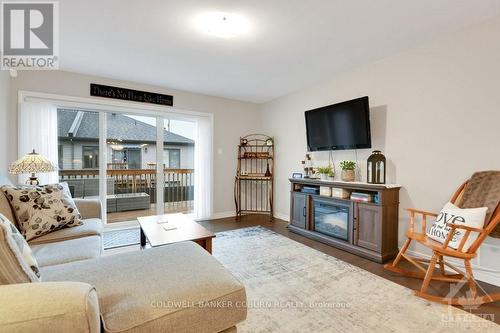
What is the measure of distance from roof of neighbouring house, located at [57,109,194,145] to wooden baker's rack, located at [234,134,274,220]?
1.46 meters

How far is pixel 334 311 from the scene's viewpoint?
1.72 meters

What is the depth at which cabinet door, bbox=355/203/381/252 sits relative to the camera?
261 centimetres

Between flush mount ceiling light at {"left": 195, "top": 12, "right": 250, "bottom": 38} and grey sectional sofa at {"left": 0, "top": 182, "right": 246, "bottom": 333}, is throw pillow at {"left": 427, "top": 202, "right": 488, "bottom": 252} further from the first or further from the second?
flush mount ceiling light at {"left": 195, "top": 12, "right": 250, "bottom": 38}

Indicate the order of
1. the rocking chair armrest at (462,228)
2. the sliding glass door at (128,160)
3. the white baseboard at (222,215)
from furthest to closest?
1. the white baseboard at (222,215)
2. the sliding glass door at (128,160)
3. the rocking chair armrest at (462,228)

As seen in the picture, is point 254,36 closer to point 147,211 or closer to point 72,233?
point 72,233

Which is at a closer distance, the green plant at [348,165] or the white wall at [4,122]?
the white wall at [4,122]

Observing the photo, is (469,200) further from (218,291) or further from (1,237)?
(1,237)

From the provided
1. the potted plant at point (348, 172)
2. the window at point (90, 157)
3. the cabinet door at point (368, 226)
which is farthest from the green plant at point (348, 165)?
the window at point (90, 157)

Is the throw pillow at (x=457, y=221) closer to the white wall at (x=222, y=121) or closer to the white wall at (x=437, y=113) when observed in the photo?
the white wall at (x=437, y=113)

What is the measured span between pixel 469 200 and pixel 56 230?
3596 millimetres

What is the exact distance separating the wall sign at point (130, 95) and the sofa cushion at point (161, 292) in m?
3.00

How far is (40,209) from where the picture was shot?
2023mm

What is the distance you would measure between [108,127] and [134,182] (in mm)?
993

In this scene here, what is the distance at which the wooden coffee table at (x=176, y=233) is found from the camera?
6.53ft
